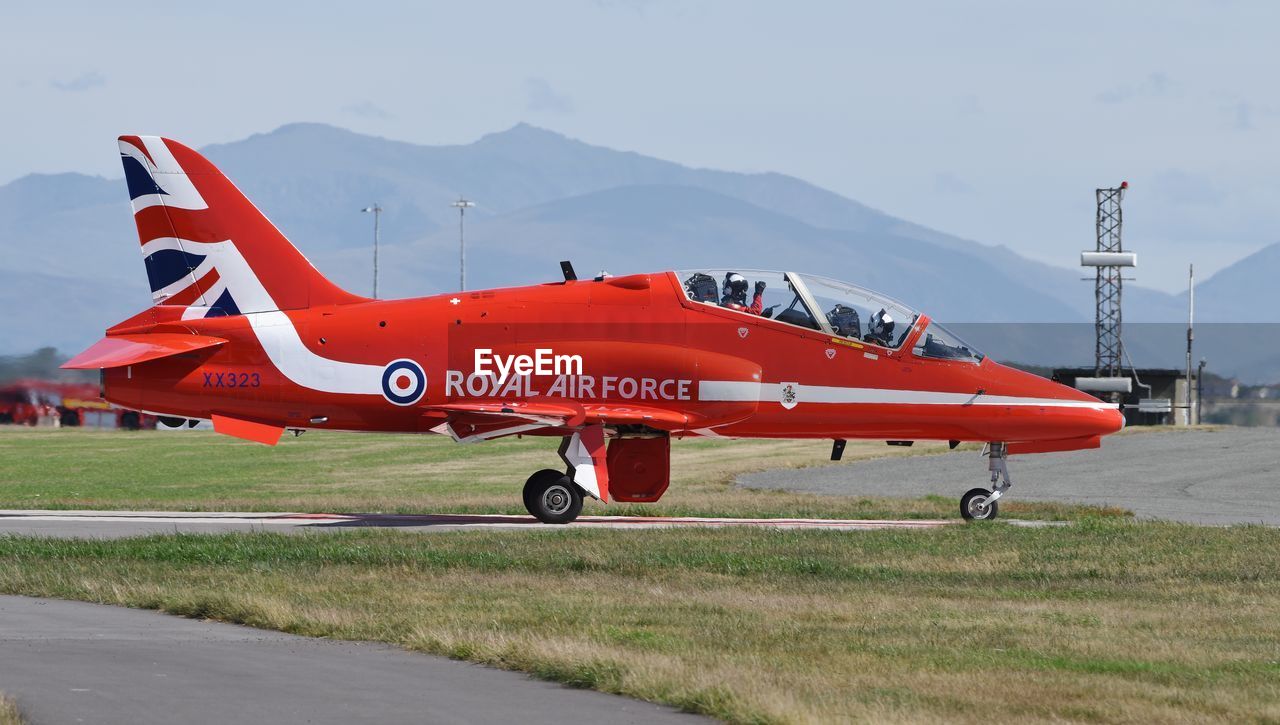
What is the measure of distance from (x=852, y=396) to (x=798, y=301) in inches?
59.6

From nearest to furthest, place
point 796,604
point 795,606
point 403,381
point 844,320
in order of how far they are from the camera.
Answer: point 795,606 → point 796,604 → point 403,381 → point 844,320

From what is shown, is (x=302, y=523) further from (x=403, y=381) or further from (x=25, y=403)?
(x=25, y=403)

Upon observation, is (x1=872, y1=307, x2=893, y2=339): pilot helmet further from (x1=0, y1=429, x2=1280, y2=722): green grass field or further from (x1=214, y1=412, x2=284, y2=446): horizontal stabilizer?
(x1=214, y1=412, x2=284, y2=446): horizontal stabilizer

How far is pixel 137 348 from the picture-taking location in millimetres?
23422

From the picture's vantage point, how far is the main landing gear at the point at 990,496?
24469 mm

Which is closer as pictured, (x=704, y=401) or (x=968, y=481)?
(x=704, y=401)

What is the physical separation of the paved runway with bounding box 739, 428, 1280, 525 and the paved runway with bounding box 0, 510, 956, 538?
7.04 meters

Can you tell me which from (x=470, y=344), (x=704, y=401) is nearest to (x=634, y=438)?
(x=704, y=401)

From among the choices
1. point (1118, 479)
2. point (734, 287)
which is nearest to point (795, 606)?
point (734, 287)

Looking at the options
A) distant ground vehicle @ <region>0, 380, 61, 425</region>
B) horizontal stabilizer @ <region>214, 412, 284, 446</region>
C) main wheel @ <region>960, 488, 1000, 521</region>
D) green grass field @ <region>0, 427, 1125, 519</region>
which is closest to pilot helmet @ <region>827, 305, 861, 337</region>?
main wheel @ <region>960, 488, 1000, 521</region>

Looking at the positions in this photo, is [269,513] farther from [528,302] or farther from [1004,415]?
[1004,415]

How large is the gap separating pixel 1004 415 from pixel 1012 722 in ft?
47.7

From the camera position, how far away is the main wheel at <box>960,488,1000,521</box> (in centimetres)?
2450

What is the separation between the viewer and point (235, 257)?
79.3 ft
